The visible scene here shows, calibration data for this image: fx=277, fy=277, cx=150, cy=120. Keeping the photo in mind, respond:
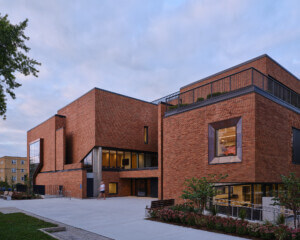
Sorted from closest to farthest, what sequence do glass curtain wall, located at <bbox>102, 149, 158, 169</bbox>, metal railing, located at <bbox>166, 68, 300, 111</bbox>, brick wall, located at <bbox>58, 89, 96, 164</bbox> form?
metal railing, located at <bbox>166, 68, 300, 111</bbox> → brick wall, located at <bbox>58, 89, 96, 164</bbox> → glass curtain wall, located at <bbox>102, 149, 158, 169</bbox>

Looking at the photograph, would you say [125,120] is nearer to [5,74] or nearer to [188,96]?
[188,96]

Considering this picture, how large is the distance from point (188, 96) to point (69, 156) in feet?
61.8

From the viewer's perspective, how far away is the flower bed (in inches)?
343

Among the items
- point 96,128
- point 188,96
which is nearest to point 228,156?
point 188,96

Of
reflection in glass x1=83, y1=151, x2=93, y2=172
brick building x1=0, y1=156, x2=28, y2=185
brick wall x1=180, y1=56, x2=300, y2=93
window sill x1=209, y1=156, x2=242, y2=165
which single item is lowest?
brick building x1=0, y1=156, x2=28, y2=185

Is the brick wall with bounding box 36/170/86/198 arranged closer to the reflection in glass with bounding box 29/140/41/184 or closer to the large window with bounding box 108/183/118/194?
the large window with bounding box 108/183/118/194

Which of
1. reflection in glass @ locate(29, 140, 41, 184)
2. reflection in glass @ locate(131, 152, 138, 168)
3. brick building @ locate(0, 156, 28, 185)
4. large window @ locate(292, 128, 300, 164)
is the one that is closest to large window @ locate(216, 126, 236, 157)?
large window @ locate(292, 128, 300, 164)

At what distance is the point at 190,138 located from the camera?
1788 centimetres

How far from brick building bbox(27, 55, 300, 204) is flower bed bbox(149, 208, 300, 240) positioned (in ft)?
14.6

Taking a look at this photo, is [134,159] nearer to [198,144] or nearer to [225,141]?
[198,144]

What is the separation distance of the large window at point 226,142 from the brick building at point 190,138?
0.06m

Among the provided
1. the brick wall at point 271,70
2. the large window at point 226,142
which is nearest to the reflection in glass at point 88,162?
the brick wall at point 271,70

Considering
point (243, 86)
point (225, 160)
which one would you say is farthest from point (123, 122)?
point (225, 160)

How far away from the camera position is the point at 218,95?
16750 millimetres
